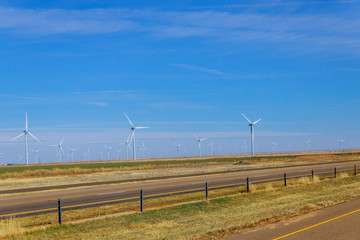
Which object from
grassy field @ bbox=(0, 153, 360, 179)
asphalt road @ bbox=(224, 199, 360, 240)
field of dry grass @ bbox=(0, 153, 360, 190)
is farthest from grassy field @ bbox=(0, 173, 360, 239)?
grassy field @ bbox=(0, 153, 360, 179)

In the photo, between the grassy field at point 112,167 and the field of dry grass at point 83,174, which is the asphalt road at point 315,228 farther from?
the grassy field at point 112,167

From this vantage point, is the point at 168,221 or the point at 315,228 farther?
the point at 168,221

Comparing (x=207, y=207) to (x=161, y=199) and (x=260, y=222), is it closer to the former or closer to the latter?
(x=161, y=199)

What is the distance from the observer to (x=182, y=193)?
2806 cm

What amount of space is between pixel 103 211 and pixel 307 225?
1081 centimetres

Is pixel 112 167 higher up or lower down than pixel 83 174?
lower down

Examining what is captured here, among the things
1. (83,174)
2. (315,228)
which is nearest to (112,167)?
Result: (83,174)

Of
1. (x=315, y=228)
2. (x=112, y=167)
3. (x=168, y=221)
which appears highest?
(x=315, y=228)

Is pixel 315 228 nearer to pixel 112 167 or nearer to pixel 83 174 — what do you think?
pixel 83 174

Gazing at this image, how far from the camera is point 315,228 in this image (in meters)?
13.1

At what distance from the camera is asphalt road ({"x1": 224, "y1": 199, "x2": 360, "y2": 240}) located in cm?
1184

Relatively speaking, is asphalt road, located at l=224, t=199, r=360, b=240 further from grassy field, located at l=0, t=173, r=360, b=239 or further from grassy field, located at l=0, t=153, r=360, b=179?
grassy field, located at l=0, t=153, r=360, b=179

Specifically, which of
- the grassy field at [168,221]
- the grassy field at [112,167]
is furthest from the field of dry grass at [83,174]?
the grassy field at [168,221]

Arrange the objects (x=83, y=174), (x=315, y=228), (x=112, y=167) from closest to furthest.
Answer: (x=315, y=228) < (x=83, y=174) < (x=112, y=167)
